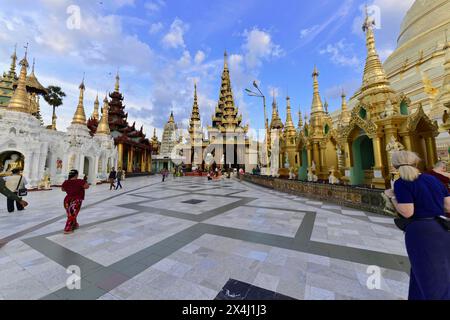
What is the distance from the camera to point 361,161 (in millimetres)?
9125

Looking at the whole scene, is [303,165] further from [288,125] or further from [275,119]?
[275,119]

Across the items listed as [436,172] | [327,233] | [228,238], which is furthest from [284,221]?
[436,172]

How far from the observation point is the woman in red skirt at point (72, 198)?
409 centimetres

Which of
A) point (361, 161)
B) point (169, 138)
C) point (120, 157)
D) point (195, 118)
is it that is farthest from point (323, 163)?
point (169, 138)

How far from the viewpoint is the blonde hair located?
1538 millimetres

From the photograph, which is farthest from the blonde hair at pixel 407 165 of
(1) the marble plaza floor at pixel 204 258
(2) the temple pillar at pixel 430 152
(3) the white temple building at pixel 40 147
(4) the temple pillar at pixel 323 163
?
(3) the white temple building at pixel 40 147

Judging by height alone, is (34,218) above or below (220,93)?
below

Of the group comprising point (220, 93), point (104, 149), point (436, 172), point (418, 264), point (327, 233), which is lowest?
point (327, 233)

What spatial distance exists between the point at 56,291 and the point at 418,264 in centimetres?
376

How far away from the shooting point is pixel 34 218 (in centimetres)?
518

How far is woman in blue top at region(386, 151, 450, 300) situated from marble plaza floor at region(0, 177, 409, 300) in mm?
668

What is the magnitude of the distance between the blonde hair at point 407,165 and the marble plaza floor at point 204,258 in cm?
144
